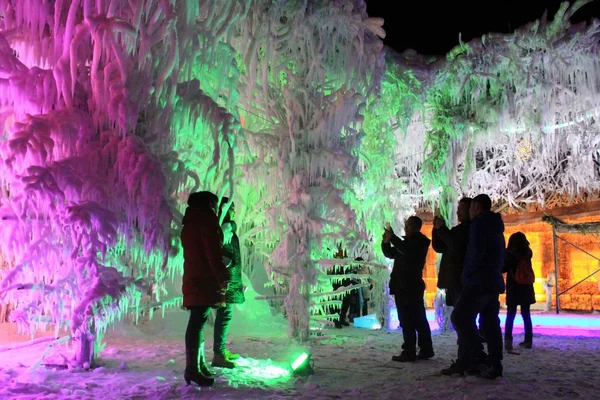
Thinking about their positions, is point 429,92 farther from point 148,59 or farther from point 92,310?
point 92,310

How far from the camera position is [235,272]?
18.9 ft

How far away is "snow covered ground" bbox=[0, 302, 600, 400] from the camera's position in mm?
4242

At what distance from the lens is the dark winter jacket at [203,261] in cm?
453

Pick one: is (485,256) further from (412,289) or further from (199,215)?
(199,215)

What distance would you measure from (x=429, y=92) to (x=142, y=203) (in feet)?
21.3

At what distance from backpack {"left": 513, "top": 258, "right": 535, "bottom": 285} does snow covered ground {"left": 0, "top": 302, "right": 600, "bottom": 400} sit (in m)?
0.89

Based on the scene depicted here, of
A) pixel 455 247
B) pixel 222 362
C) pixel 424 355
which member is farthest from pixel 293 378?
pixel 455 247

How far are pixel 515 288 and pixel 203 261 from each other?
445 cm

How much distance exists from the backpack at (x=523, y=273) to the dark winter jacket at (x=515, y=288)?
0.12 feet

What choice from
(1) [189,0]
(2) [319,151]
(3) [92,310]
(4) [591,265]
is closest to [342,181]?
(2) [319,151]

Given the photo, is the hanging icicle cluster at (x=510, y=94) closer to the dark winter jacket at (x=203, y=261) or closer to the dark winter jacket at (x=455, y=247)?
the dark winter jacket at (x=455, y=247)

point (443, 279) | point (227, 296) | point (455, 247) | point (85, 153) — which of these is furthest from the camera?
point (443, 279)

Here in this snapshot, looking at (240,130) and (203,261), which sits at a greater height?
(240,130)

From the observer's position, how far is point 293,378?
4918mm
